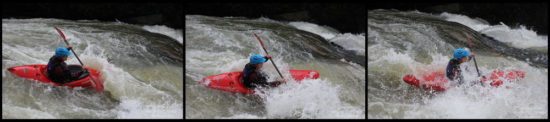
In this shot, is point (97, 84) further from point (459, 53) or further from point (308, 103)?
point (459, 53)

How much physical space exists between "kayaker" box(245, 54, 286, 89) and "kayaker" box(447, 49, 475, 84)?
64.4 inches

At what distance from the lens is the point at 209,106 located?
2.84m

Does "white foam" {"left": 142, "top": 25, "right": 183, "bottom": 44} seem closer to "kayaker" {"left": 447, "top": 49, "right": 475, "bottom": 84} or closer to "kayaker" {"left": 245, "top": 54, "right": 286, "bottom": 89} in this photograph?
"kayaker" {"left": 245, "top": 54, "right": 286, "bottom": 89}

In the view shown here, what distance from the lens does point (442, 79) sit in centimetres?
320

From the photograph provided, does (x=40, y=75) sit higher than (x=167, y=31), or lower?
lower

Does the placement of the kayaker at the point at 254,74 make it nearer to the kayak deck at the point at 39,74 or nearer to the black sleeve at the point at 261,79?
the black sleeve at the point at 261,79

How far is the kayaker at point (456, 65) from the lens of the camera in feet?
10.4

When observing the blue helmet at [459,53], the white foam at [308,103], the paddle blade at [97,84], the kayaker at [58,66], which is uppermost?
the blue helmet at [459,53]

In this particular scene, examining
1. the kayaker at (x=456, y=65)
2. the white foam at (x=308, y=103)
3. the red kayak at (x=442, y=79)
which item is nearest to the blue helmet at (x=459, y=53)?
the kayaker at (x=456, y=65)

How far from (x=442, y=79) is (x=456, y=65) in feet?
0.58

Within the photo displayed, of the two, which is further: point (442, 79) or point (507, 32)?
point (507, 32)

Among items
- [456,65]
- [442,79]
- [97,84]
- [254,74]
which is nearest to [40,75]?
[97,84]

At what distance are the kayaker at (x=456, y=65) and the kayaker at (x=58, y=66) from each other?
3.50 meters

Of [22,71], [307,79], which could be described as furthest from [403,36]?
[22,71]
